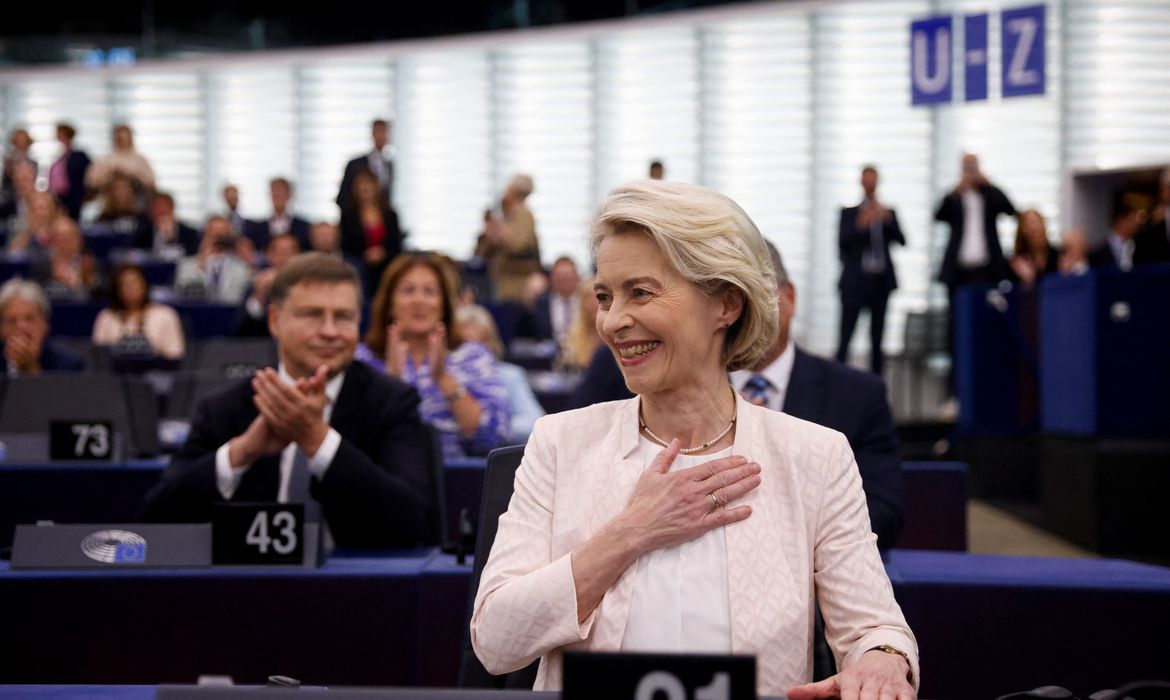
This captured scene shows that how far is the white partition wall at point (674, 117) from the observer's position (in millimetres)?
12336

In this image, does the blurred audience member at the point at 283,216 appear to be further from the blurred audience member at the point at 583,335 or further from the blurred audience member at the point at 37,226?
the blurred audience member at the point at 583,335

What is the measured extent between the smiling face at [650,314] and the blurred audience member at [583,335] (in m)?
1.26

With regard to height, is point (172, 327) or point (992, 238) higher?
point (992, 238)

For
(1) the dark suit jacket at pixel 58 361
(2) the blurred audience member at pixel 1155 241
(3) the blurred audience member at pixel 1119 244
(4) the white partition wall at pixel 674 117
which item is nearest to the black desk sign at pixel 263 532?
(1) the dark suit jacket at pixel 58 361

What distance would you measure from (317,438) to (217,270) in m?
8.17

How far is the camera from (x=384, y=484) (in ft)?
10.3

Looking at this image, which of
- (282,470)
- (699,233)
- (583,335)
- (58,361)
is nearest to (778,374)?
(282,470)

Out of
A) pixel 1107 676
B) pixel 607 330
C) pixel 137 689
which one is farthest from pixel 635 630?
pixel 1107 676

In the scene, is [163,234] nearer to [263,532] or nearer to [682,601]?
[263,532]

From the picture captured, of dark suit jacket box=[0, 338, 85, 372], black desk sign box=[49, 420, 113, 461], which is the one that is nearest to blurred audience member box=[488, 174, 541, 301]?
dark suit jacket box=[0, 338, 85, 372]

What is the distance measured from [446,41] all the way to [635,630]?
1366 cm

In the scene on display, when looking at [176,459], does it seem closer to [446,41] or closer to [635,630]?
[635,630]

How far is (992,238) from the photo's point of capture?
32.0ft

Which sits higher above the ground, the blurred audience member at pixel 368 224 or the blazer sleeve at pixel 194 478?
the blurred audience member at pixel 368 224
